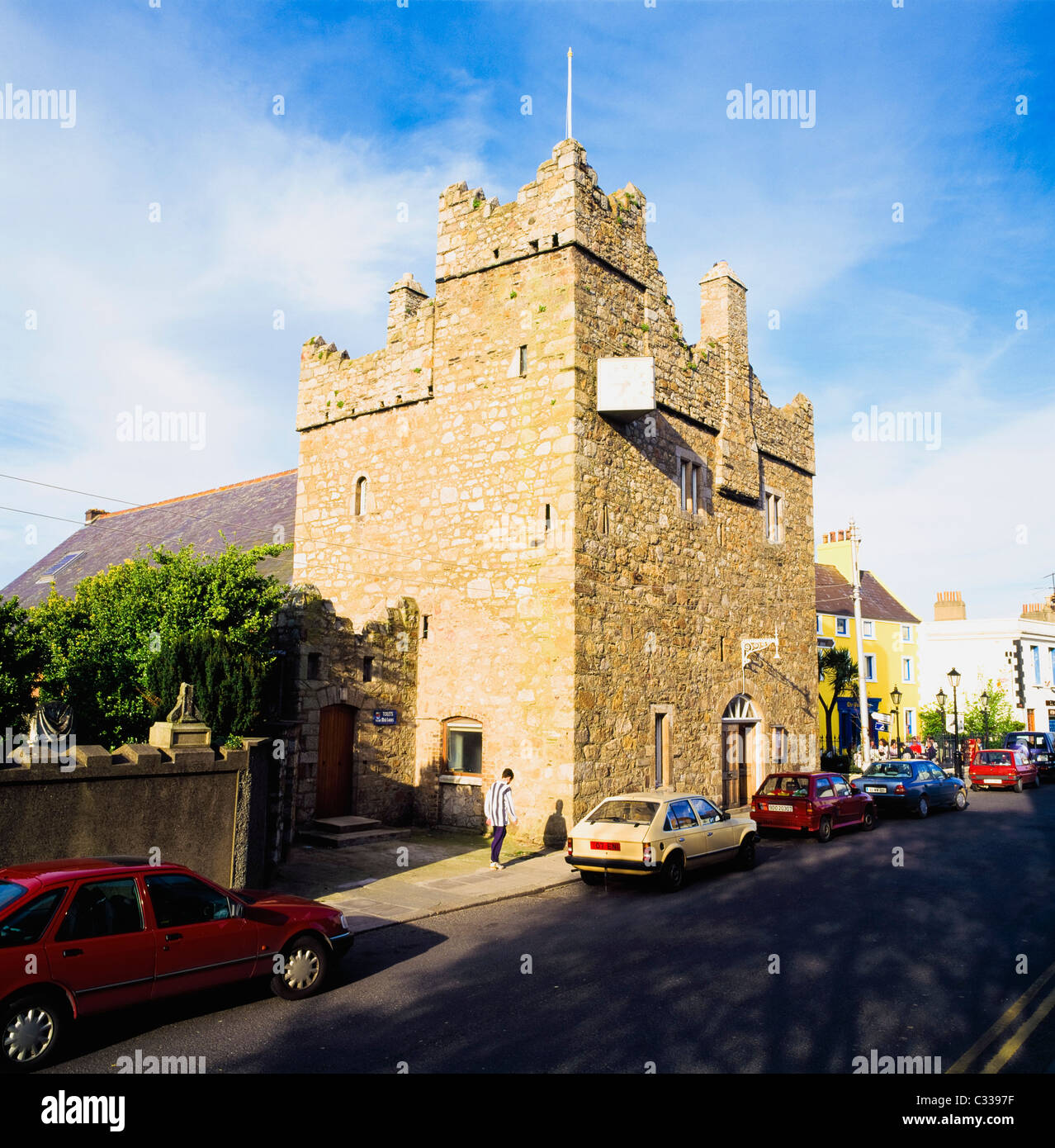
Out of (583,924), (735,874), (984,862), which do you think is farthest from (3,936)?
(984,862)

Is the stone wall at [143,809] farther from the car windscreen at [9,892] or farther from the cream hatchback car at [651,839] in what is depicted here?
the cream hatchback car at [651,839]

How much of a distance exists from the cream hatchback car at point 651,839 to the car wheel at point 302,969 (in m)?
5.29

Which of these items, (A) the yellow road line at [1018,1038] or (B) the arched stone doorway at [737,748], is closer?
(A) the yellow road line at [1018,1038]

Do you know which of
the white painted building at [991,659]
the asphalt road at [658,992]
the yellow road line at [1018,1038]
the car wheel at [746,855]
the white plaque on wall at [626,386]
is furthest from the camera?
the white painted building at [991,659]

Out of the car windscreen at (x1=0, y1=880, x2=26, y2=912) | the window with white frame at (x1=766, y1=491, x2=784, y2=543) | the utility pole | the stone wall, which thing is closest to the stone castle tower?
the window with white frame at (x1=766, y1=491, x2=784, y2=543)

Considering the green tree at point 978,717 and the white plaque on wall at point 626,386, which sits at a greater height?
the white plaque on wall at point 626,386

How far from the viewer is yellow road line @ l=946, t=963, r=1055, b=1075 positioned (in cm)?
619

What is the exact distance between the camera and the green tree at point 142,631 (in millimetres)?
15477

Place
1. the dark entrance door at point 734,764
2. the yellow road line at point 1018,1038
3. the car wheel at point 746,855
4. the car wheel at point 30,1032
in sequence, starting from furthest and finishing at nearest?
the dark entrance door at point 734,764, the car wheel at point 746,855, the yellow road line at point 1018,1038, the car wheel at point 30,1032

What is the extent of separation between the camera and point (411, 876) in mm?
12953

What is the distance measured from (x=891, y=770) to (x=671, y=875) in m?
12.7

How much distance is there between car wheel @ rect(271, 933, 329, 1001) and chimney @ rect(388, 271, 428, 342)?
48.5ft

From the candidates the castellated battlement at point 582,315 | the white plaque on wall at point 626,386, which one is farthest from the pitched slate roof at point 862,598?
the white plaque on wall at point 626,386

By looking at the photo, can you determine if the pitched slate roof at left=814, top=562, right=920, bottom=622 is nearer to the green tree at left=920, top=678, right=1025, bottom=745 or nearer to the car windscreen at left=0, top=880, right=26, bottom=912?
the green tree at left=920, top=678, right=1025, bottom=745
